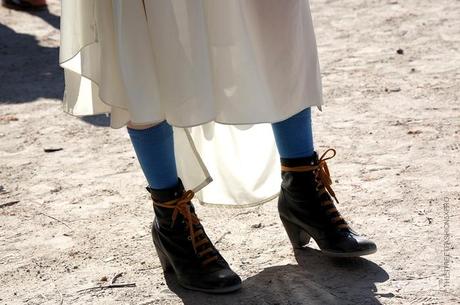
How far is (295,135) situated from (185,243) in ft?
1.50

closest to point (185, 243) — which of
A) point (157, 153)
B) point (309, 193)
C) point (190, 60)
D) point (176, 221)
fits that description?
point (176, 221)

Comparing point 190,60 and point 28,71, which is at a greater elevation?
point 190,60

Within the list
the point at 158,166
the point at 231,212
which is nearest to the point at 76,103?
the point at 158,166

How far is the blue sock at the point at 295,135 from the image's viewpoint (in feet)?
10.3

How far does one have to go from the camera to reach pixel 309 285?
9.98 ft

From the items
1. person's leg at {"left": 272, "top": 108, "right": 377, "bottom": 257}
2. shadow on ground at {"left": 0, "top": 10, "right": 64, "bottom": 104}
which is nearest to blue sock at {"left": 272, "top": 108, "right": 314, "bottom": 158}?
person's leg at {"left": 272, "top": 108, "right": 377, "bottom": 257}

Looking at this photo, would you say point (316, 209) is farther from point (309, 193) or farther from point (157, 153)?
point (157, 153)

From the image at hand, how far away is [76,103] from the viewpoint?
3.10m

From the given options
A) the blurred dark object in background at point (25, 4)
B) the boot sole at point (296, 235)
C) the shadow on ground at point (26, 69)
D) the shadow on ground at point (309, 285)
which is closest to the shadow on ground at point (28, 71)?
the shadow on ground at point (26, 69)

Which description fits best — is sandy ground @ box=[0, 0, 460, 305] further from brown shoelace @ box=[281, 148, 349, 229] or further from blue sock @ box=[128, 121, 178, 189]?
blue sock @ box=[128, 121, 178, 189]

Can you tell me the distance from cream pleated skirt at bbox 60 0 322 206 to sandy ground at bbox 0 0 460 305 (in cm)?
→ 53

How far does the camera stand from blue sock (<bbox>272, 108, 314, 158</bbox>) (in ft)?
10.3

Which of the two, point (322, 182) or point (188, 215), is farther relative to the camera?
point (322, 182)

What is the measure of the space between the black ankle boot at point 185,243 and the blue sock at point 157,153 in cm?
4
